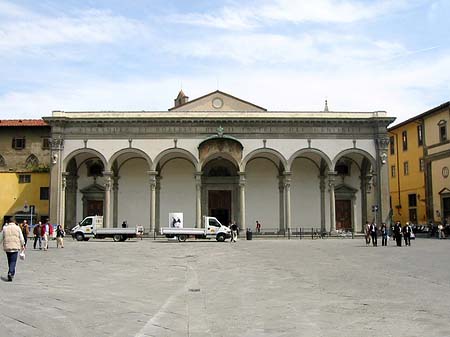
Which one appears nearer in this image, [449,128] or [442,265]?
[442,265]

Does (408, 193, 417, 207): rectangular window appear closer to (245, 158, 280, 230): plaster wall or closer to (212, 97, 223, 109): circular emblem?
(245, 158, 280, 230): plaster wall

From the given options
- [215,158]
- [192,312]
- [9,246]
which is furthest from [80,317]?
[215,158]

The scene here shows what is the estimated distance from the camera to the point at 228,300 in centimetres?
876

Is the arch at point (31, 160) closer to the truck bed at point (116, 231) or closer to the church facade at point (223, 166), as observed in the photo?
the church facade at point (223, 166)

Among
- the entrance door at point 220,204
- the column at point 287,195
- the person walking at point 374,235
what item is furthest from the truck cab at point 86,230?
the person walking at point 374,235

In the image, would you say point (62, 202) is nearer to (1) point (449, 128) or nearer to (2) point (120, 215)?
(2) point (120, 215)

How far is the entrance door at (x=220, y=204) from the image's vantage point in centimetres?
3812

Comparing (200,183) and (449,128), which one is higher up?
(449,128)

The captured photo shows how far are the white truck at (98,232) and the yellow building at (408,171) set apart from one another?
21.1m

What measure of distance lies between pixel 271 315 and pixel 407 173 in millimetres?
41307

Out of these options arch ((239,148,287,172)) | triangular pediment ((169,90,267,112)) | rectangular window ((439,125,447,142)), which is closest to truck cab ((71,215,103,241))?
arch ((239,148,287,172))

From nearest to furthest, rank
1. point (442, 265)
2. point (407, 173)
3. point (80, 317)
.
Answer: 1. point (80, 317)
2. point (442, 265)
3. point (407, 173)

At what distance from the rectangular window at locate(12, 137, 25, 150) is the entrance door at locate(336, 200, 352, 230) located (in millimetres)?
24334

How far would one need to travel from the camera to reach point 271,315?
7355 mm
